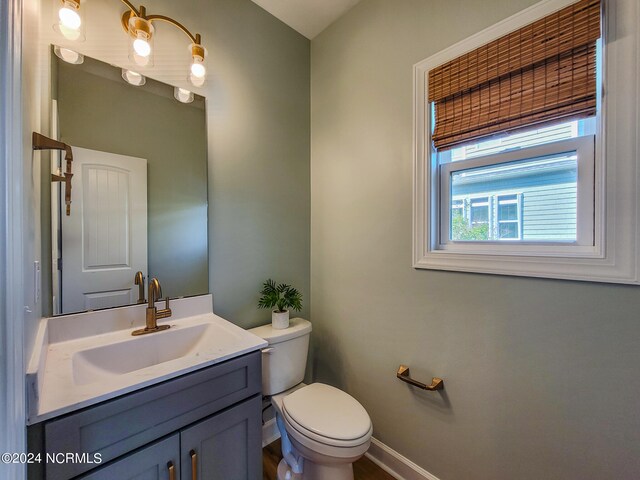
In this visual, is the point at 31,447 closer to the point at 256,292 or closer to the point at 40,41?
the point at 256,292

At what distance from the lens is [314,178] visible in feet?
6.08

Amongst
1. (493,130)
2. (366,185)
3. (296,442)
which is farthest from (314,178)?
(296,442)

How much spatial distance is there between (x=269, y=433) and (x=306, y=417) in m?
0.64

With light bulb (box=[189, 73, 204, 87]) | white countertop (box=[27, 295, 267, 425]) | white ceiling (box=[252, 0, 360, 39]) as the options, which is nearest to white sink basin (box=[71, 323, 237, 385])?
white countertop (box=[27, 295, 267, 425])

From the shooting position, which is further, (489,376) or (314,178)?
(314,178)

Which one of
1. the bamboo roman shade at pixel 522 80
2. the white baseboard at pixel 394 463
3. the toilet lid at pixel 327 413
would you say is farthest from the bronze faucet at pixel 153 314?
the bamboo roman shade at pixel 522 80

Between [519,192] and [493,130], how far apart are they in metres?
0.28

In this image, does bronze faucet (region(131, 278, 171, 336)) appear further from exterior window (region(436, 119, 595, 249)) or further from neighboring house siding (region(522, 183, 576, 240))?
neighboring house siding (region(522, 183, 576, 240))

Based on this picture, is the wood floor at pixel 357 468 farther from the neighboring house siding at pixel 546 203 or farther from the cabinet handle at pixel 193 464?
the neighboring house siding at pixel 546 203

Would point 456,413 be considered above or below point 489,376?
below

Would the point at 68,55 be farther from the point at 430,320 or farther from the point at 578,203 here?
the point at 578,203

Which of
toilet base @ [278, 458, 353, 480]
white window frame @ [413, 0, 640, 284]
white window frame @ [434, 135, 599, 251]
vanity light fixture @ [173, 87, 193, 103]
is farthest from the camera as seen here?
vanity light fixture @ [173, 87, 193, 103]

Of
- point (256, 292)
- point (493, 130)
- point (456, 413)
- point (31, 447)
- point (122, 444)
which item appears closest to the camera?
point (31, 447)

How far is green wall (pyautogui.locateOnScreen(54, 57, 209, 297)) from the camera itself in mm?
1066
